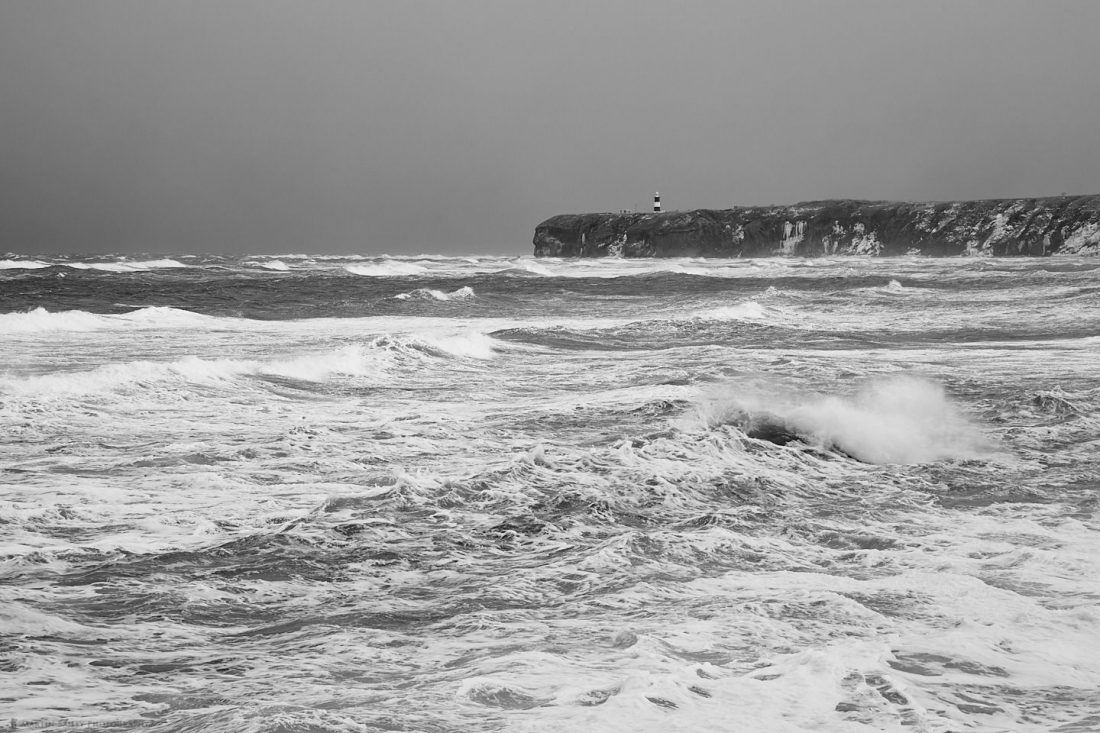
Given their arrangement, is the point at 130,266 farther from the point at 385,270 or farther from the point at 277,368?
the point at 277,368

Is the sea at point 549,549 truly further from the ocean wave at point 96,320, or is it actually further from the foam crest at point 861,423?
the ocean wave at point 96,320

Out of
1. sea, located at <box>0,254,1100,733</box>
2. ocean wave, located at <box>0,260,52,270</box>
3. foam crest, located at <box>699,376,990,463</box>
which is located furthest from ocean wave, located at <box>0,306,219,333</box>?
ocean wave, located at <box>0,260,52,270</box>

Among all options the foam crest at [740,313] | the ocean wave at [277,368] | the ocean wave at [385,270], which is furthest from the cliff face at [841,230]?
the ocean wave at [277,368]

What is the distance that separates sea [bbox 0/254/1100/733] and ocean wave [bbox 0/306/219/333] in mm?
11946

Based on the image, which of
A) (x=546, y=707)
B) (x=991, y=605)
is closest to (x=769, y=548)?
(x=991, y=605)

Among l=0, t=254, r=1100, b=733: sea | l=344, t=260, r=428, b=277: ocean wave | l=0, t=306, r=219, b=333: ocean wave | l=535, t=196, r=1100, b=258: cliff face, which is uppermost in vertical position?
l=535, t=196, r=1100, b=258: cliff face

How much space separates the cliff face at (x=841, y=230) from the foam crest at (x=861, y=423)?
3144 inches

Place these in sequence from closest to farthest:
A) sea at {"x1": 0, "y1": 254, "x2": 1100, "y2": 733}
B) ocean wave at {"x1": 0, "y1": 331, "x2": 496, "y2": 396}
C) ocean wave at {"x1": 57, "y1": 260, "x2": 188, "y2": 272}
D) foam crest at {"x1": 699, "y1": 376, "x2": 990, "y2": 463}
Result: sea at {"x1": 0, "y1": 254, "x2": 1100, "y2": 733}
foam crest at {"x1": 699, "y1": 376, "x2": 990, "y2": 463}
ocean wave at {"x1": 0, "y1": 331, "x2": 496, "y2": 396}
ocean wave at {"x1": 57, "y1": 260, "x2": 188, "y2": 272}

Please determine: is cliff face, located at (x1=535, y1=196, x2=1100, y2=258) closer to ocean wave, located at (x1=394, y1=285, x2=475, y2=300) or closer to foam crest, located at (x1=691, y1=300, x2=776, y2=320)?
ocean wave, located at (x1=394, y1=285, x2=475, y2=300)

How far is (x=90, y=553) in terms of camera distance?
6461mm

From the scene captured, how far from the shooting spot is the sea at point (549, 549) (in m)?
4.38

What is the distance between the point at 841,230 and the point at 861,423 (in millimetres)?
98819

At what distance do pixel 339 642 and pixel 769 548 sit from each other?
2.83 metres

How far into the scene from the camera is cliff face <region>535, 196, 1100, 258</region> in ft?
287
